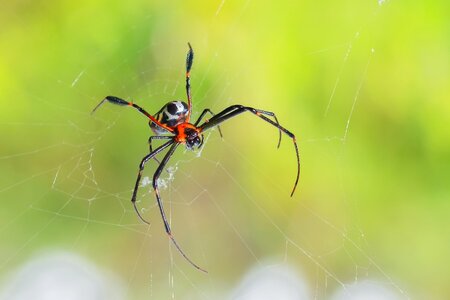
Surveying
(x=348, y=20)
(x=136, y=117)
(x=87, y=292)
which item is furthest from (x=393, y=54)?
(x=87, y=292)

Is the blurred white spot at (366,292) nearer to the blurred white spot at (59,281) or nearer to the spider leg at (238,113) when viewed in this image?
the spider leg at (238,113)

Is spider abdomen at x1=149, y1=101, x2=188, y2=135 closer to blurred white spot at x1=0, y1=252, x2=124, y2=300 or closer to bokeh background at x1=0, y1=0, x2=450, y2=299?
bokeh background at x1=0, y1=0, x2=450, y2=299

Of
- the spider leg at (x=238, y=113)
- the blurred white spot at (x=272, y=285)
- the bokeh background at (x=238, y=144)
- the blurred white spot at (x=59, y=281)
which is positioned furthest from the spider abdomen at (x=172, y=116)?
the blurred white spot at (x=59, y=281)

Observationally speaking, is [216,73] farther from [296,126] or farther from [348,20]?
[348,20]

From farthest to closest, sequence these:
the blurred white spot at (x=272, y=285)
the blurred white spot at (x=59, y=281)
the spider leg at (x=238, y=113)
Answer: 1. the blurred white spot at (x=59, y=281)
2. the blurred white spot at (x=272, y=285)
3. the spider leg at (x=238, y=113)

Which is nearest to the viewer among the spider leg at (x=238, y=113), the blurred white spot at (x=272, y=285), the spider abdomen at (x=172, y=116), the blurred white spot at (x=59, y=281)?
the spider leg at (x=238, y=113)

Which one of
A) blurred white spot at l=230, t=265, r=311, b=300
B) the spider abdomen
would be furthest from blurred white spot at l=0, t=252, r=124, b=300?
the spider abdomen
